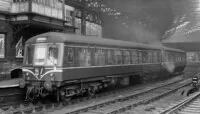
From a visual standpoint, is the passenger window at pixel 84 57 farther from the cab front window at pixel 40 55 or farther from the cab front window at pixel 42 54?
the cab front window at pixel 40 55

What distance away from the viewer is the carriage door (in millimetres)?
10999

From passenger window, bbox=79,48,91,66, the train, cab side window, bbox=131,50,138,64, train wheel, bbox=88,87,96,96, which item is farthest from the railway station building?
cab side window, bbox=131,50,138,64

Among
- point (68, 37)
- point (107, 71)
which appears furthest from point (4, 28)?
point (107, 71)

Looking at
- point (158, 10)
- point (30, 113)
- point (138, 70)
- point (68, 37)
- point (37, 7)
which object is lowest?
point (30, 113)

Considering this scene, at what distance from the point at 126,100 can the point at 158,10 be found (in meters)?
16.1

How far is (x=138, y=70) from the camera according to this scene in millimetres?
17344

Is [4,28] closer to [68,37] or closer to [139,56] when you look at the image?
[68,37]

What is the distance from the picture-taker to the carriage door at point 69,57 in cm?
1100

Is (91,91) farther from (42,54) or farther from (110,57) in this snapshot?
(42,54)

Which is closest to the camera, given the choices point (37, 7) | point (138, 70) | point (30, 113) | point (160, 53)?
point (30, 113)

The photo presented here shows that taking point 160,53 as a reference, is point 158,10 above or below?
above

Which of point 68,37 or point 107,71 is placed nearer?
point 68,37

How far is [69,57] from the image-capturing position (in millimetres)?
11172

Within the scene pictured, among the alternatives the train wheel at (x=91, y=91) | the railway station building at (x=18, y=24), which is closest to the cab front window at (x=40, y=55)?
the train wheel at (x=91, y=91)
